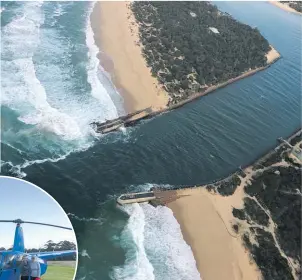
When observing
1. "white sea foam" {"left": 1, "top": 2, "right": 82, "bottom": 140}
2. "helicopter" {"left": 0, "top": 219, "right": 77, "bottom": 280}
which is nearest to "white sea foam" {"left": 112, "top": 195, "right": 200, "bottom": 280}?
"white sea foam" {"left": 1, "top": 2, "right": 82, "bottom": 140}

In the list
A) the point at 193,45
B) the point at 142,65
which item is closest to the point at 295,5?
the point at 193,45

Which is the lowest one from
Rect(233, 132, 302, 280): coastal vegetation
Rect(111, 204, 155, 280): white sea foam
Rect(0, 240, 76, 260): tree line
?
Rect(111, 204, 155, 280): white sea foam

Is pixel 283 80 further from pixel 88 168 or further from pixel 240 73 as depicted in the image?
pixel 88 168

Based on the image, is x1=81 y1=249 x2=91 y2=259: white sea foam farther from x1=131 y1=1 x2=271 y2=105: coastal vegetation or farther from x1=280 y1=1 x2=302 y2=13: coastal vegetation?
x1=280 y1=1 x2=302 y2=13: coastal vegetation

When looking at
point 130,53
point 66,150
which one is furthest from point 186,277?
point 130,53

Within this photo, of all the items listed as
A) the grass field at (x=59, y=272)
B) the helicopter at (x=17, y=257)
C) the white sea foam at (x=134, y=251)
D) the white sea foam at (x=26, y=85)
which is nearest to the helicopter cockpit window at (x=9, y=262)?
the helicopter at (x=17, y=257)

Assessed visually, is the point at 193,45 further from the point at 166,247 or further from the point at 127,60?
the point at 166,247

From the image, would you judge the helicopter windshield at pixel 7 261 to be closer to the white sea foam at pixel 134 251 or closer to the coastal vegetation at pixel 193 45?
the white sea foam at pixel 134 251
